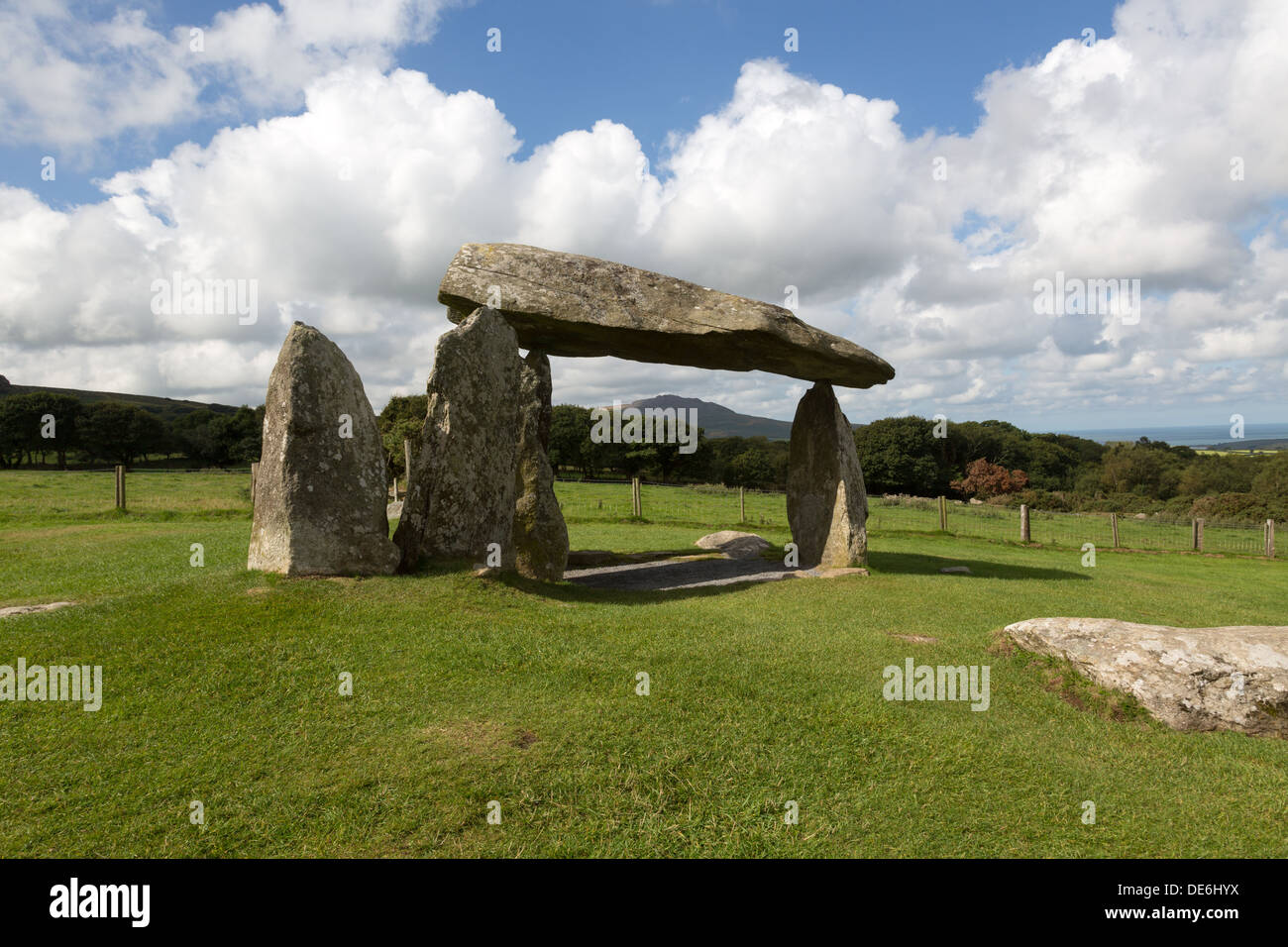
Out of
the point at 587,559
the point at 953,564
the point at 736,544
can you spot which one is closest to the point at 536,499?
the point at 587,559

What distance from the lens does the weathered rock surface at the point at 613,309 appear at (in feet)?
40.6

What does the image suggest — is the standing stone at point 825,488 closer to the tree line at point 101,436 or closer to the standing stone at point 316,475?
the standing stone at point 316,475

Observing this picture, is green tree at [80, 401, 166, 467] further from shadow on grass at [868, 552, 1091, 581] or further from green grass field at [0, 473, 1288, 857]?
shadow on grass at [868, 552, 1091, 581]

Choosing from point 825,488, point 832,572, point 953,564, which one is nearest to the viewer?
point 832,572

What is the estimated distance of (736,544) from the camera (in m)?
19.7

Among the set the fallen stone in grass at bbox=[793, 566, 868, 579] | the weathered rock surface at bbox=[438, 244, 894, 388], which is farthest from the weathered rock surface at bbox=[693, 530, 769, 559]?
the weathered rock surface at bbox=[438, 244, 894, 388]

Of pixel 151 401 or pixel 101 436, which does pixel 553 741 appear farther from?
pixel 151 401

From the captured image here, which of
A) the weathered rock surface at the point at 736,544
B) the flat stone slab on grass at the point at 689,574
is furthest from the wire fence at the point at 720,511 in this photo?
the flat stone slab on grass at the point at 689,574

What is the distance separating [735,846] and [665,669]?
282 centimetres

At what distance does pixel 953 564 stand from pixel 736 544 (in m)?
5.57

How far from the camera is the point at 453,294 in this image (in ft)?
40.7

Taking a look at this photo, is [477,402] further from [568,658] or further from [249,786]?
[249,786]

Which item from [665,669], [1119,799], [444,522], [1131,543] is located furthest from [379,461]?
[1131,543]
